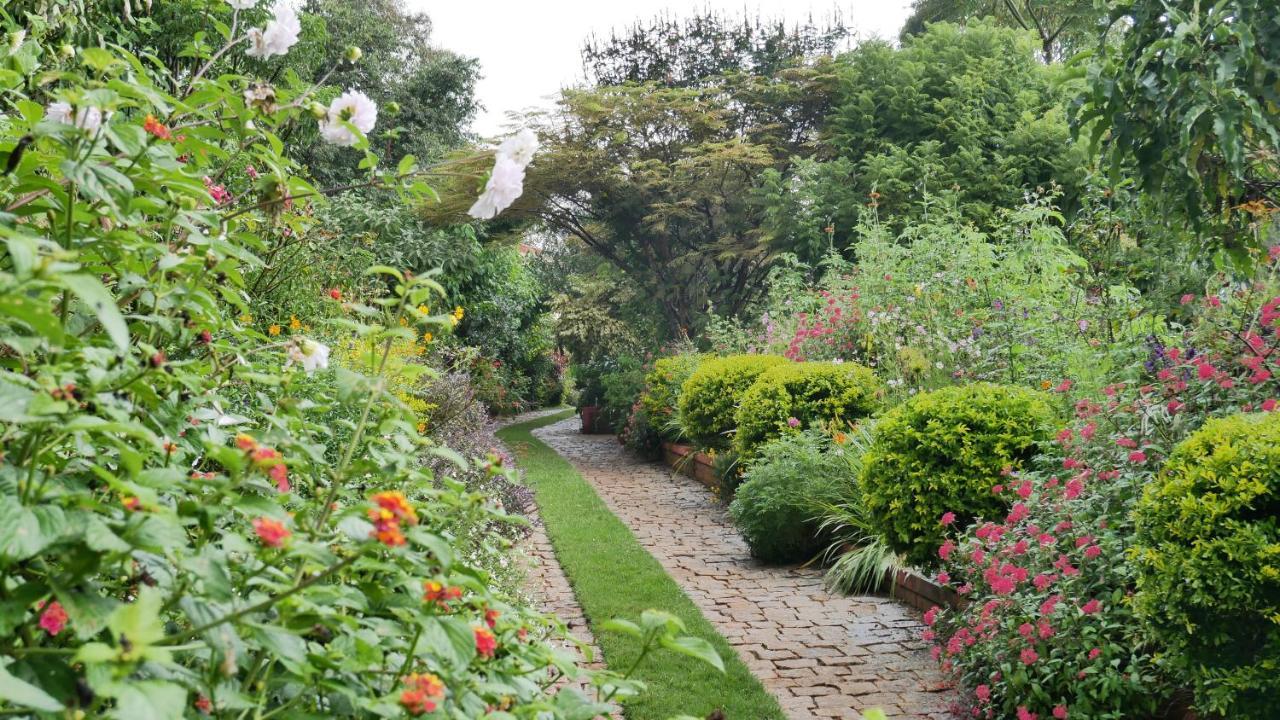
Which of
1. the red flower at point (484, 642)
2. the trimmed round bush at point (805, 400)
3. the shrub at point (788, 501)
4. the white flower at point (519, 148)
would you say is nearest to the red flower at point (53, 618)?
the red flower at point (484, 642)

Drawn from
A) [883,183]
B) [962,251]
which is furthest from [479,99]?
[962,251]

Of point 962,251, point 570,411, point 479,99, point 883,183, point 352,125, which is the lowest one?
point 570,411

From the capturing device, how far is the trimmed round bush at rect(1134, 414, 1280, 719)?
2.30 m

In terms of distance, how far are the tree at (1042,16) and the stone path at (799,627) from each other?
10667 millimetres

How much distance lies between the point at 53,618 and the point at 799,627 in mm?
3904

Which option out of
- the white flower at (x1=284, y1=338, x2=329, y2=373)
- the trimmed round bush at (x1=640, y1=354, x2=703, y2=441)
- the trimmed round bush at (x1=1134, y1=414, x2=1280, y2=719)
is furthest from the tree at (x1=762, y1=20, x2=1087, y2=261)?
the white flower at (x1=284, y1=338, x2=329, y2=373)

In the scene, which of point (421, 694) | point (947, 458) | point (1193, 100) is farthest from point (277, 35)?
point (947, 458)

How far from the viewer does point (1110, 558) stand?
3.12 m

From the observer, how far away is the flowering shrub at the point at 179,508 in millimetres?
962

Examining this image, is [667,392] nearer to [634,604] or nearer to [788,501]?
[788,501]

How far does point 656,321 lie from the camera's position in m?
14.4

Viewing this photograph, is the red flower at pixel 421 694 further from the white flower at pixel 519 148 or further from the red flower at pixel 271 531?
the white flower at pixel 519 148

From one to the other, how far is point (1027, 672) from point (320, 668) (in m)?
2.60

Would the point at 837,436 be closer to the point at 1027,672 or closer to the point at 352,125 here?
the point at 1027,672
